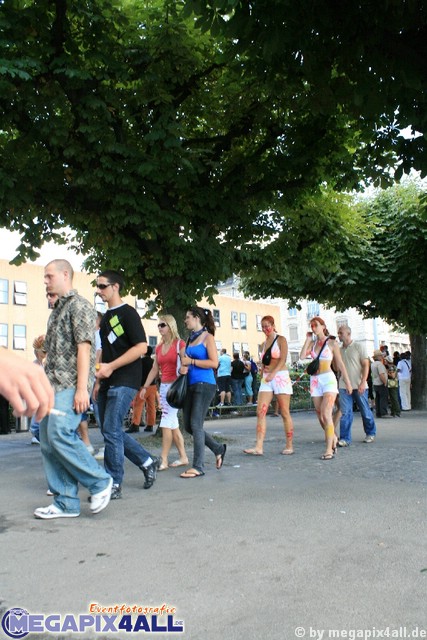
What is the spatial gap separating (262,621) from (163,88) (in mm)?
8637

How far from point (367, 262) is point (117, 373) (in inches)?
584

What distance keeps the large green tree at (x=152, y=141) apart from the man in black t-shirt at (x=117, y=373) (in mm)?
3444

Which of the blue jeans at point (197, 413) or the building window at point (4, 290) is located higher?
the building window at point (4, 290)

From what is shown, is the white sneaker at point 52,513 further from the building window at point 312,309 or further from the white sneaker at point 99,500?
the building window at point 312,309

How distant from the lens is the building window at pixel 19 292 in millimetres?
47591

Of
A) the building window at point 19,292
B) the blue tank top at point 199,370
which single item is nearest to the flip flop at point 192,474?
the blue tank top at point 199,370

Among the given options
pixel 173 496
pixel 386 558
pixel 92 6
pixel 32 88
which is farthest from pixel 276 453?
pixel 92 6

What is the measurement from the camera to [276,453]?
8.94 m

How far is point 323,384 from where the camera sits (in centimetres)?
873

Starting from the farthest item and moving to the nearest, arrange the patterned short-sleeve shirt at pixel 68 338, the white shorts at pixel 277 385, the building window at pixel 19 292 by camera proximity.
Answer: the building window at pixel 19 292, the white shorts at pixel 277 385, the patterned short-sleeve shirt at pixel 68 338

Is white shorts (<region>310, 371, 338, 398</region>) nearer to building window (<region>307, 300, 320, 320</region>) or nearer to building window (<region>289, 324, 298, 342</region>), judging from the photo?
building window (<region>307, 300, 320, 320</region>)

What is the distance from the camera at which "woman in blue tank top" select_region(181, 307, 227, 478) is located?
692 centimetres

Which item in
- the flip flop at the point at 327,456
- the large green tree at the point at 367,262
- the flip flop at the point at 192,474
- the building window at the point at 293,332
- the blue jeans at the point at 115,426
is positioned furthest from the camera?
the building window at the point at 293,332

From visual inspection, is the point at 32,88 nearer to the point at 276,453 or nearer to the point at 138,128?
the point at 138,128
